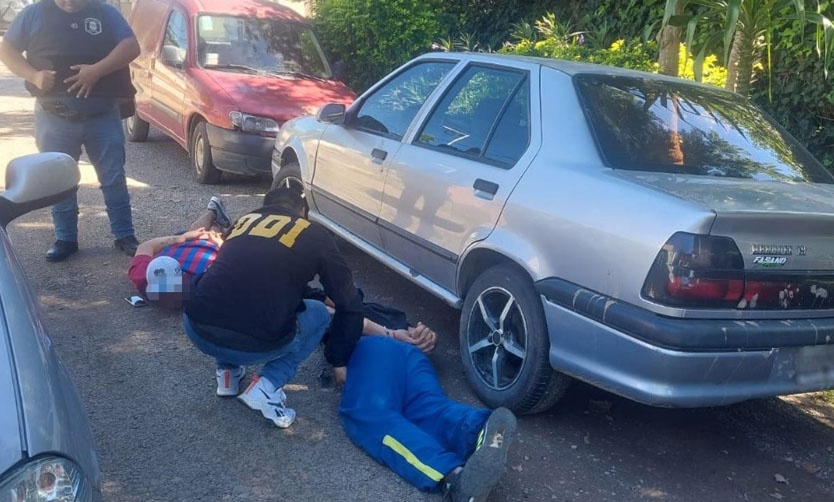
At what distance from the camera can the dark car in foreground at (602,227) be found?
130 inches

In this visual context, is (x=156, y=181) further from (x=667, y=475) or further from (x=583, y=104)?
(x=667, y=475)

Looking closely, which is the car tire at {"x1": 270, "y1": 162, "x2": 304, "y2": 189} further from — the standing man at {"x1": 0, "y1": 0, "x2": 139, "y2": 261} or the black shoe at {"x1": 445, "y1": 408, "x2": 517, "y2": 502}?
the black shoe at {"x1": 445, "y1": 408, "x2": 517, "y2": 502}

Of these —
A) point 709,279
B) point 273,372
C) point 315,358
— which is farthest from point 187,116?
point 709,279

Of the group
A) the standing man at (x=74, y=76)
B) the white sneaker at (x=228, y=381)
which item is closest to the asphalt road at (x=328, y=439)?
the white sneaker at (x=228, y=381)

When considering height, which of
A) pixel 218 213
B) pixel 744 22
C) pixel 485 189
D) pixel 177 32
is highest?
pixel 744 22

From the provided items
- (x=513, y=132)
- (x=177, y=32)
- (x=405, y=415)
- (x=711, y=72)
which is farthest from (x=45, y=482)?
(x=177, y=32)

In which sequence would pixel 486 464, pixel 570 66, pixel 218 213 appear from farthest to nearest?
1. pixel 218 213
2. pixel 570 66
3. pixel 486 464

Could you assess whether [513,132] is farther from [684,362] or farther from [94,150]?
[94,150]

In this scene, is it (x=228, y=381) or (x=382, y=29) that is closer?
(x=228, y=381)

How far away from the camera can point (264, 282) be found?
3.72 meters

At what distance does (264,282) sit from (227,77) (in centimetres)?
509

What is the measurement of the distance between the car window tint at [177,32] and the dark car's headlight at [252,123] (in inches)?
50.4

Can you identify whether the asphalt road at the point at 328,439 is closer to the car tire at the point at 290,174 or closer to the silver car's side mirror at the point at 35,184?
the silver car's side mirror at the point at 35,184

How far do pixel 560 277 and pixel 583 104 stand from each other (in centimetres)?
94
